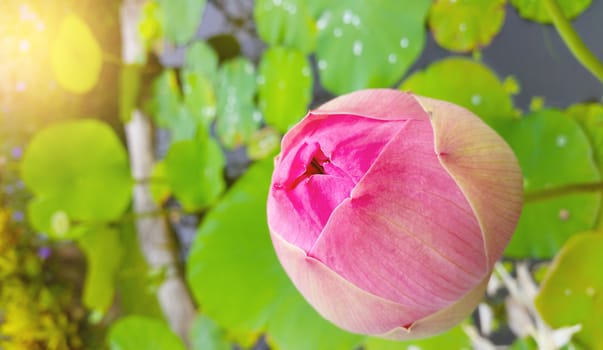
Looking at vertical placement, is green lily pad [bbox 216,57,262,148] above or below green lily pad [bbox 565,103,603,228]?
below

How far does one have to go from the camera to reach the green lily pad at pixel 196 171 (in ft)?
2.48

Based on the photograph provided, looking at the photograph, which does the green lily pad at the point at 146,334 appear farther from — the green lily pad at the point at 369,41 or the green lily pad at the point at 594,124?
the green lily pad at the point at 594,124

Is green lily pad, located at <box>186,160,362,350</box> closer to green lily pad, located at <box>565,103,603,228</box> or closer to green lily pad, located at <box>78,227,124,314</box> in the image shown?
green lily pad, located at <box>78,227,124,314</box>

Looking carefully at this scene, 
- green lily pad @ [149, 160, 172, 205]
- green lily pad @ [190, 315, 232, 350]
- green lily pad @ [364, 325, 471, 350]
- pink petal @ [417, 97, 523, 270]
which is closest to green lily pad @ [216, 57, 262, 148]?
green lily pad @ [149, 160, 172, 205]

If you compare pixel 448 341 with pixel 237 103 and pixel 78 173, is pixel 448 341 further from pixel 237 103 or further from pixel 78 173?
pixel 78 173

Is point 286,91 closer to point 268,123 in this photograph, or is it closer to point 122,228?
point 268,123

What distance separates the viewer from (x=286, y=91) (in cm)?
66

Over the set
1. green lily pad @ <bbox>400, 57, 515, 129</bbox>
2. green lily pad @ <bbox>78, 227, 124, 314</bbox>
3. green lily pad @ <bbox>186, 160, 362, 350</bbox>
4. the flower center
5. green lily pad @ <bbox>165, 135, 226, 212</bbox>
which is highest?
the flower center

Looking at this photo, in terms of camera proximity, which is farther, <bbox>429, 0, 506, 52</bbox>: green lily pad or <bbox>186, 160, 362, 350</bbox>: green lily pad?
<bbox>186, 160, 362, 350</bbox>: green lily pad

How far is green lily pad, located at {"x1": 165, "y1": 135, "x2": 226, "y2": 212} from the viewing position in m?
0.75

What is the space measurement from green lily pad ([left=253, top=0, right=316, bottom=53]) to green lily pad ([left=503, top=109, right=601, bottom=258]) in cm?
27

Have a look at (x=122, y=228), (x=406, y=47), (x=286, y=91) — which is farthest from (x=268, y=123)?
(x=122, y=228)

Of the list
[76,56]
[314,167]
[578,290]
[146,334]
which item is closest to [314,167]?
[314,167]

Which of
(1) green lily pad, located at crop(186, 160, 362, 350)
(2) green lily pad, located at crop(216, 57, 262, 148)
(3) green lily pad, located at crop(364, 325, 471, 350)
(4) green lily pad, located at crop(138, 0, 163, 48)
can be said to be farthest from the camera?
(4) green lily pad, located at crop(138, 0, 163, 48)
